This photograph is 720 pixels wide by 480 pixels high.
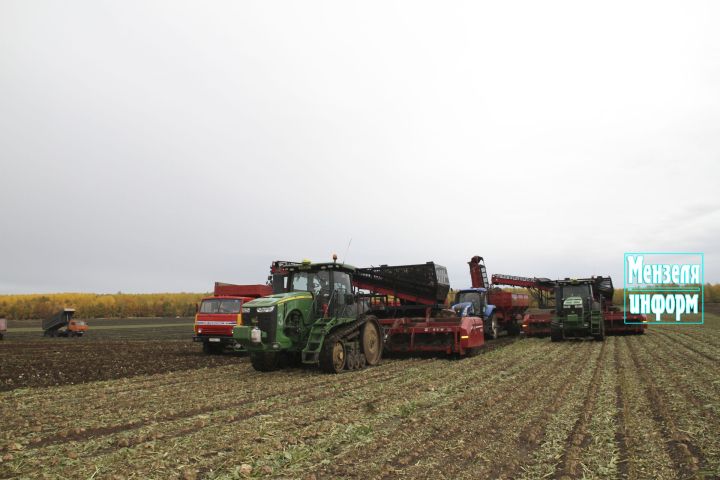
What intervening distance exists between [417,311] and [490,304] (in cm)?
883

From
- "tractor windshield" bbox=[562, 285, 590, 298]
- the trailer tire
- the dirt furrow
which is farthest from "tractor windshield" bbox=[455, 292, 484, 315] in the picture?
the dirt furrow

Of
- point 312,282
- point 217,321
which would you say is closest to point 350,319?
point 312,282

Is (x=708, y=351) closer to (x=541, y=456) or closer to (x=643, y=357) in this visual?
(x=643, y=357)

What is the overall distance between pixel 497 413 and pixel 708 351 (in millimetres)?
11673

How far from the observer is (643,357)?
567 inches

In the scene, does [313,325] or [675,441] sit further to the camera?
[313,325]

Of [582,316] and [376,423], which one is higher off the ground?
[582,316]

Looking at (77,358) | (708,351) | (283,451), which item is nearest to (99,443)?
(283,451)

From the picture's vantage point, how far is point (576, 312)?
20.4m

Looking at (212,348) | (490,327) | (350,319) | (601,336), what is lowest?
(212,348)

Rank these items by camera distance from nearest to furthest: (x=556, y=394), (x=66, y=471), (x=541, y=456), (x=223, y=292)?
(x=66, y=471), (x=541, y=456), (x=556, y=394), (x=223, y=292)

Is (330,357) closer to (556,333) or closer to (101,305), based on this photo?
(556,333)

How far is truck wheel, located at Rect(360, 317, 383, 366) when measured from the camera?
13.1m

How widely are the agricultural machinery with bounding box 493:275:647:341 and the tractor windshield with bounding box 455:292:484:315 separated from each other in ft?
8.59
